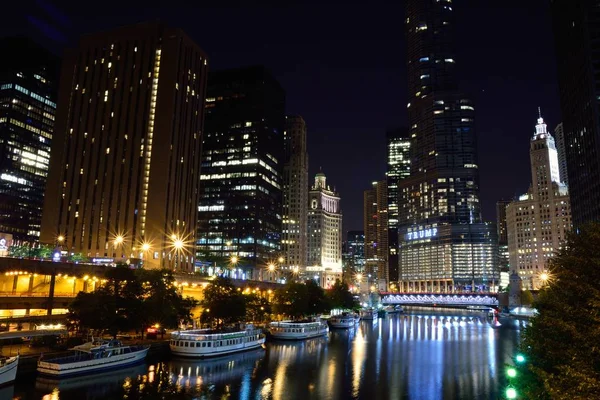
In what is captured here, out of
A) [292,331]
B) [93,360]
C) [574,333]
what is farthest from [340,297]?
[574,333]

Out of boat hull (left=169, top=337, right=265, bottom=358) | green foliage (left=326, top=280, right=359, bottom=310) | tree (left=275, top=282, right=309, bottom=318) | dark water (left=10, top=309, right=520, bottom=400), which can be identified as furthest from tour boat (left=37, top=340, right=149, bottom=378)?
green foliage (left=326, top=280, right=359, bottom=310)

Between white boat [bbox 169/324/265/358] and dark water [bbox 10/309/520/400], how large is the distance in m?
2.02

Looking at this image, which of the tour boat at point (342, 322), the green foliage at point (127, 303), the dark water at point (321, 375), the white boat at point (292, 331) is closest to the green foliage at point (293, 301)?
the tour boat at point (342, 322)

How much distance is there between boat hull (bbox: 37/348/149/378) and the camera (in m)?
57.0

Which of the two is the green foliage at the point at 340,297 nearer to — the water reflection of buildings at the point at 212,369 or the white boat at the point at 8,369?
the water reflection of buildings at the point at 212,369

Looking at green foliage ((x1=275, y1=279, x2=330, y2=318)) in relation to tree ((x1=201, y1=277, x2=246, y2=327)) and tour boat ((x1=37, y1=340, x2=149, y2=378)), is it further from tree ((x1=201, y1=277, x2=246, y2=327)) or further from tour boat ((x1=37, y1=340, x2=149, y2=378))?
tour boat ((x1=37, y1=340, x2=149, y2=378))

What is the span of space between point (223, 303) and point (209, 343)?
20.1 m

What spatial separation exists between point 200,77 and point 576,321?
564 feet

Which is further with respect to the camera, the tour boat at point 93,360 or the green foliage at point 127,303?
the green foliage at point 127,303

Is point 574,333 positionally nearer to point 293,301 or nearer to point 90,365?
point 90,365

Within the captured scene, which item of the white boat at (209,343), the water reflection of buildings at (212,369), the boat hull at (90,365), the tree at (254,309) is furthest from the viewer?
the tree at (254,309)

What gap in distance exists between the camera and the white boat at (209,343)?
7712cm

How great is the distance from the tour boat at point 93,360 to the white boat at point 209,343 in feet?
22.2

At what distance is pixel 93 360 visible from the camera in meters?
62.0
